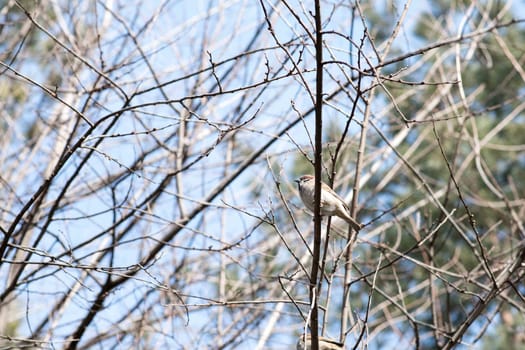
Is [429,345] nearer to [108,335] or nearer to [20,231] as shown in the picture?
[108,335]

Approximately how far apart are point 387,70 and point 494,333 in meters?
5.07

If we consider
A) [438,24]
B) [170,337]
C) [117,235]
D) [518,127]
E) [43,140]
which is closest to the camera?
[170,337]

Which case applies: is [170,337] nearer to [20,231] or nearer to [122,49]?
[20,231]

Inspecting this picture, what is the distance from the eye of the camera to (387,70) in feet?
46.3

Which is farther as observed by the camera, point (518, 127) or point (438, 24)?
point (518, 127)

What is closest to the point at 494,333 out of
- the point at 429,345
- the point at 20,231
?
the point at 429,345

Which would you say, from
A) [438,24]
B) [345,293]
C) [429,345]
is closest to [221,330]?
[345,293]

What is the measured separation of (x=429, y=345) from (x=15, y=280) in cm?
919

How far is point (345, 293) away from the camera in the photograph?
4.36 m

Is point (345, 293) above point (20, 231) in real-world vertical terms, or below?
below

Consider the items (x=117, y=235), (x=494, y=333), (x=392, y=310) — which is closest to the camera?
(x=117, y=235)

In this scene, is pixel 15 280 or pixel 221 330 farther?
pixel 221 330

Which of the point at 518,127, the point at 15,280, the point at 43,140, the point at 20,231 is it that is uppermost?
the point at 518,127

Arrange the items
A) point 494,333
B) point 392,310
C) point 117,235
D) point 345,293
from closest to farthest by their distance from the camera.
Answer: point 345,293 < point 117,235 < point 392,310 < point 494,333
